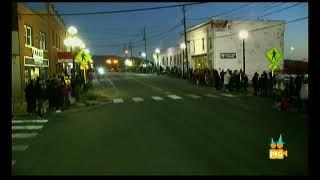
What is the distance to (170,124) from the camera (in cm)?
1864

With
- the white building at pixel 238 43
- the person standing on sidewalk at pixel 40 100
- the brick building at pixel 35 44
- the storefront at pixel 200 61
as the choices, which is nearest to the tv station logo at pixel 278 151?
the person standing on sidewalk at pixel 40 100

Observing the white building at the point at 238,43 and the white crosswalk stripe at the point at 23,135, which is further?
the white building at the point at 238,43

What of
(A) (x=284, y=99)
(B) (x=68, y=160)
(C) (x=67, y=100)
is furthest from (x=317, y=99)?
(C) (x=67, y=100)

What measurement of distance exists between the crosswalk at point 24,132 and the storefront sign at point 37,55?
50.0 feet

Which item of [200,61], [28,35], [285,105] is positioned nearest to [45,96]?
[285,105]

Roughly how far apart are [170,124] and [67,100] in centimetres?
868

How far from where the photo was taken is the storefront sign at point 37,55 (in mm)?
35194

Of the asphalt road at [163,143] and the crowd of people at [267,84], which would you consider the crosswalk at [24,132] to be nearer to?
the asphalt road at [163,143]

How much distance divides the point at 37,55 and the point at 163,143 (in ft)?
81.6

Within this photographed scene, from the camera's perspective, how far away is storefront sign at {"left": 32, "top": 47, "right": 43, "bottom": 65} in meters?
35.2

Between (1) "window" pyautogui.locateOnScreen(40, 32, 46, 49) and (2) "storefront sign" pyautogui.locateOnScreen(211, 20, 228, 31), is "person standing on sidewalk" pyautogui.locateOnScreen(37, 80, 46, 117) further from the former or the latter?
(2) "storefront sign" pyautogui.locateOnScreen(211, 20, 228, 31)

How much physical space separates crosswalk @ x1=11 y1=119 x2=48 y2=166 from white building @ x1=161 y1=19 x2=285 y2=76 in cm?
3900

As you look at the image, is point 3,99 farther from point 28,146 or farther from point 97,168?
point 28,146

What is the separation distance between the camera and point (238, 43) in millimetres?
58031
